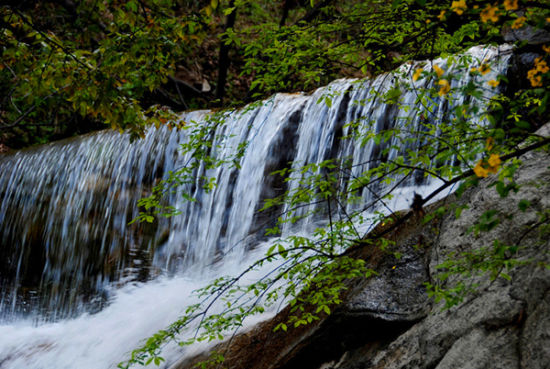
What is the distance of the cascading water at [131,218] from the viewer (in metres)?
5.64

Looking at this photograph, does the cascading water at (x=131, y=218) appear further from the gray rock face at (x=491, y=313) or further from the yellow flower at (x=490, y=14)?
the yellow flower at (x=490, y=14)

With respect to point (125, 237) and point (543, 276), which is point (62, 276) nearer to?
point (125, 237)

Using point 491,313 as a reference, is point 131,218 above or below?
above

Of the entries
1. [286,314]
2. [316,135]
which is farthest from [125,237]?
[286,314]

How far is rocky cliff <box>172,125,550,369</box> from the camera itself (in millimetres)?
1918

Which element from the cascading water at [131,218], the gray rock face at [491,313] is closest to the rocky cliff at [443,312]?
the gray rock face at [491,313]

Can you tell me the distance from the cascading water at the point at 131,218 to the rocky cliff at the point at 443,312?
206 centimetres

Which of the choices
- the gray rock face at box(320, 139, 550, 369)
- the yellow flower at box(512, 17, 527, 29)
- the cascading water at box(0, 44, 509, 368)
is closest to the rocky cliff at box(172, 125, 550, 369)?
the gray rock face at box(320, 139, 550, 369)

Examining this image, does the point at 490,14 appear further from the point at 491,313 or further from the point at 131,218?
the point at 131,218

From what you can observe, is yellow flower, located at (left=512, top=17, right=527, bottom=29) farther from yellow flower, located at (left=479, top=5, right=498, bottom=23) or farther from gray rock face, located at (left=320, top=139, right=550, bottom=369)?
gray rock face, located at (left=320, top=139, right=550, bottom=369)

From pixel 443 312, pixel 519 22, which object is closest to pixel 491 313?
pixel 443 312

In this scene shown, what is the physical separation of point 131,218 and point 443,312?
5.90 m

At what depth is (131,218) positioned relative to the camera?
7.30m

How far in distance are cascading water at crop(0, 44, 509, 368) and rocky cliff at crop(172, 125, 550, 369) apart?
2.06m
